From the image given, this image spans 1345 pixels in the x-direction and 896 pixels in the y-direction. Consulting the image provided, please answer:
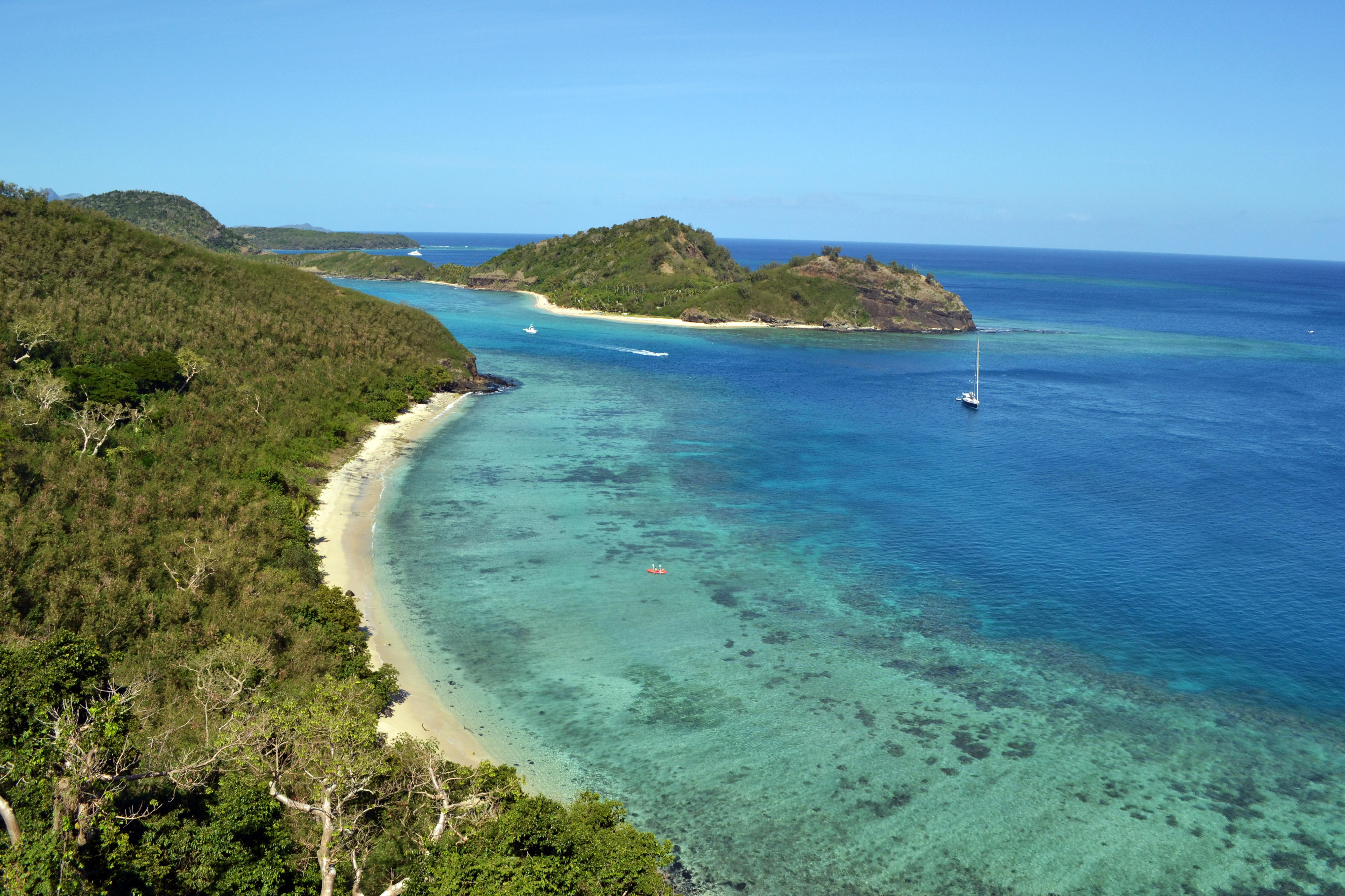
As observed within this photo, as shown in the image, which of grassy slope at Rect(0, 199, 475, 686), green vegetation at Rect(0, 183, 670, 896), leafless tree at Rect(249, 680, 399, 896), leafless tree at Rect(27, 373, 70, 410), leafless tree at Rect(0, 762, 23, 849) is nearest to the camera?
leafless tree at Rect(0, 762, 23, 849)

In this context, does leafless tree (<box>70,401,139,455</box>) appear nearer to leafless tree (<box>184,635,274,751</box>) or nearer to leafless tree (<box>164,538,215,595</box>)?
leafless tree (<box>164,538,215,595</box>)

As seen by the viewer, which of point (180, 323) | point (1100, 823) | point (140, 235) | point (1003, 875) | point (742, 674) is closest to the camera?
point (1003, 875)

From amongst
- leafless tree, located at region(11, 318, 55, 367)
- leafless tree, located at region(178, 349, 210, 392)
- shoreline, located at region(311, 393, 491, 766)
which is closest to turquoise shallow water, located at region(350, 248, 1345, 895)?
shoreline, located at region(311, 393, 491, 766)

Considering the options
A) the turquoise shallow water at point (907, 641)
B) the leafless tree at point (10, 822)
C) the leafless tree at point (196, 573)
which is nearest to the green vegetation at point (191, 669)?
the leafless tree at point (10, 822)

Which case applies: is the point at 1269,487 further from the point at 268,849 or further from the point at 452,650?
the point at 268,849

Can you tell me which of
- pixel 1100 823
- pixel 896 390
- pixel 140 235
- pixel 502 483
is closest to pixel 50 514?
pixel 502 483
